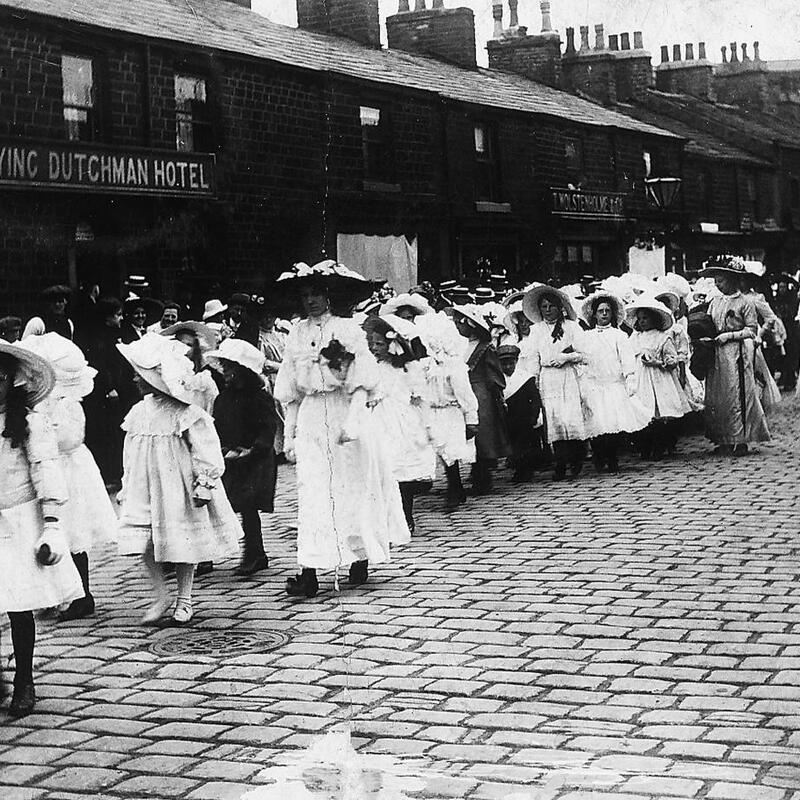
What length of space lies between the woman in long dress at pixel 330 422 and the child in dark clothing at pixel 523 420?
4721 mm

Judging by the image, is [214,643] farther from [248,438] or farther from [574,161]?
[574,161]

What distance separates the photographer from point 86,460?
7.82 metres

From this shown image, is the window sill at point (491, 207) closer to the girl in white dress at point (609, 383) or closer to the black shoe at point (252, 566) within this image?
the girl in white dress at point (609, 383)

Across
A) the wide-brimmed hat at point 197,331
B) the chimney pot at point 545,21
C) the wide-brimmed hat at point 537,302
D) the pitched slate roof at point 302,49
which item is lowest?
the wide-brimmed hat at point 197,331

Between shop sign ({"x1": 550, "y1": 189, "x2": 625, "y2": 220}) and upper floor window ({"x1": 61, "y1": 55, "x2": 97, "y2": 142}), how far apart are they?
481 inches

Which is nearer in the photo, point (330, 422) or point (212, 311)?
point (330, 422)

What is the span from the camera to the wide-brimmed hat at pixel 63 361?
25.0 ft

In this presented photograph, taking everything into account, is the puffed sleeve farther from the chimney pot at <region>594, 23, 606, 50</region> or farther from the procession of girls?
the chimney pot at <region>594, 23, 606, 50</region>

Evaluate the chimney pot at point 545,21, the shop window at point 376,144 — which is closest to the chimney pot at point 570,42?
the chimney pot at point 545,21

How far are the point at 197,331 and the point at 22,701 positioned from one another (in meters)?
3.20

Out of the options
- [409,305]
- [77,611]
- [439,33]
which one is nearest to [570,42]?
[439,33]

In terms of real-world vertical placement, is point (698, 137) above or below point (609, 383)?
above

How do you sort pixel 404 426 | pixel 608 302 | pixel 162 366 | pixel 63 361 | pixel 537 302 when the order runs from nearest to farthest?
pixel 162 366, pixel 63 361, pixel 404 426, pixel 537 302, pixel 608 302

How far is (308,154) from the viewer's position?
829 inches
